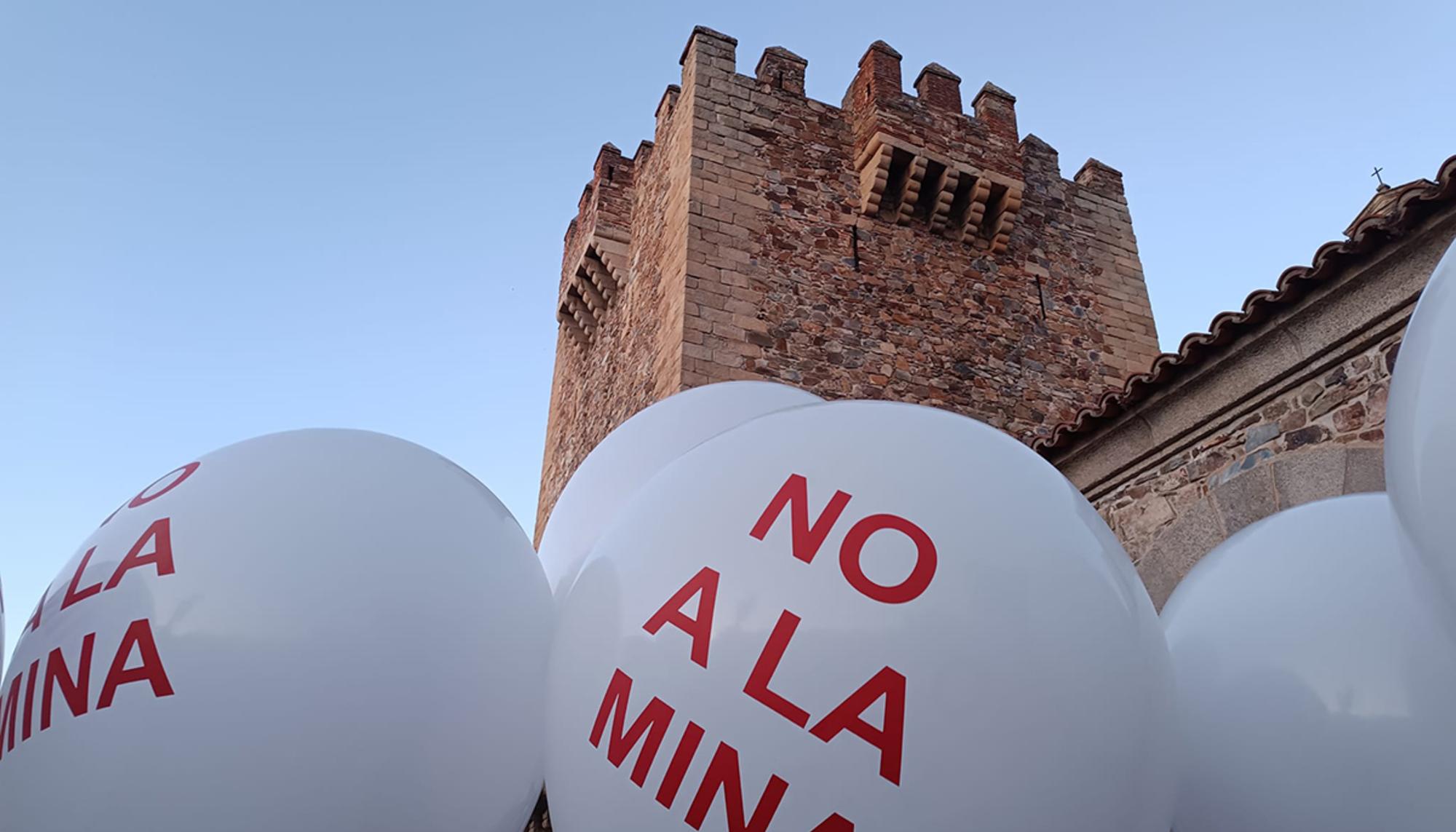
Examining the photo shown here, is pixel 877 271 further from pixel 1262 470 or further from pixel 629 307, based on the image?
pixel 1262 470

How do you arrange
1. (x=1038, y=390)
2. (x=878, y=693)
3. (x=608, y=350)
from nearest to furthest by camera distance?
(x=878, y=693) < (x=1038, y=390) < (x=608, y=350)

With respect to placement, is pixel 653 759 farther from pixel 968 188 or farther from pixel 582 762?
pixel 968 188

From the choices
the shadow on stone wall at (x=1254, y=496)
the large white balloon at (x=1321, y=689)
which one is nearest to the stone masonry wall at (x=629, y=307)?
the shadow on stone wall at (x=1254, y=496)

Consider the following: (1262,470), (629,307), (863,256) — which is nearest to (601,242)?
(629,307)

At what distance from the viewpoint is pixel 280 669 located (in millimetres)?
1269

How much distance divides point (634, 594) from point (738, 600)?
18 centimetres

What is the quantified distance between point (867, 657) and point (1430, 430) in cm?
64

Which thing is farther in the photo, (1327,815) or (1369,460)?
(1369,460)

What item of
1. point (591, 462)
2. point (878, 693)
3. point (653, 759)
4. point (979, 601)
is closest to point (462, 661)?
point (653, 759)

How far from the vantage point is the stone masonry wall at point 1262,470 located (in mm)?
3271

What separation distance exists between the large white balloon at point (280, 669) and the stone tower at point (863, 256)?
4436mm

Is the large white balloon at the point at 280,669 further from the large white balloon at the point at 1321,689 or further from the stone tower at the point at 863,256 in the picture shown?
the stone tower at the point at 863,256

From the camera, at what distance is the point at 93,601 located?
1360 millimetres

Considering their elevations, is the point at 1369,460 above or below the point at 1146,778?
above
